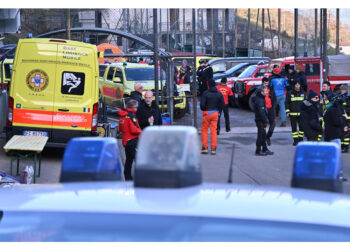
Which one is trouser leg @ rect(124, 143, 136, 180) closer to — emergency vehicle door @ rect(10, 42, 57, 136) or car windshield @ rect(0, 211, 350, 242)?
emergency vehicle door @ rect(10, 42, 57, 136)

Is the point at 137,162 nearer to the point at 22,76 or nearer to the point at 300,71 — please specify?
the point at 22,76

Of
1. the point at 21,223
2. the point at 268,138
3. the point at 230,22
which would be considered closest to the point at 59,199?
the point at 21,223

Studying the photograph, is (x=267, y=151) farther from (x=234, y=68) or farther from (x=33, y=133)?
(x=234, y=68)

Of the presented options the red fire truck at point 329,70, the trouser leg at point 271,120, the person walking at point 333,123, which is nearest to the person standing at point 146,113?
the person walking at point 333,123

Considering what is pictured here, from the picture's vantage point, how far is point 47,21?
1837 inches

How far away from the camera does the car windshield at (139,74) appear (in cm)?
2127

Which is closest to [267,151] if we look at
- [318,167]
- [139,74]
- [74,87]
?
[74,87]

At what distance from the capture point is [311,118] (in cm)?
1352

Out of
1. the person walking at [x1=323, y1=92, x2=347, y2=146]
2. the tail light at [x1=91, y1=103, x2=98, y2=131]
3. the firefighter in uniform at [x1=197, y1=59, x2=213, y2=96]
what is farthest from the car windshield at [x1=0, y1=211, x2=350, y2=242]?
the firefighter in uniform at [x1=197, y1=59, x2=213, y2=96]

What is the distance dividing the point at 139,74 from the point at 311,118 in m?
8.82

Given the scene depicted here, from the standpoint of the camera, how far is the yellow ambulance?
13.6 m

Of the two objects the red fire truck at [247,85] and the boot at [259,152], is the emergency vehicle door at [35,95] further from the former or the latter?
the red fire truck at [247,85]

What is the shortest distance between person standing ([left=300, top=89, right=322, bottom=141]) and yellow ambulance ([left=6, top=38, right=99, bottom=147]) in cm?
408

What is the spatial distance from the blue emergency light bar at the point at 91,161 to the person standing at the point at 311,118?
35.3ft
